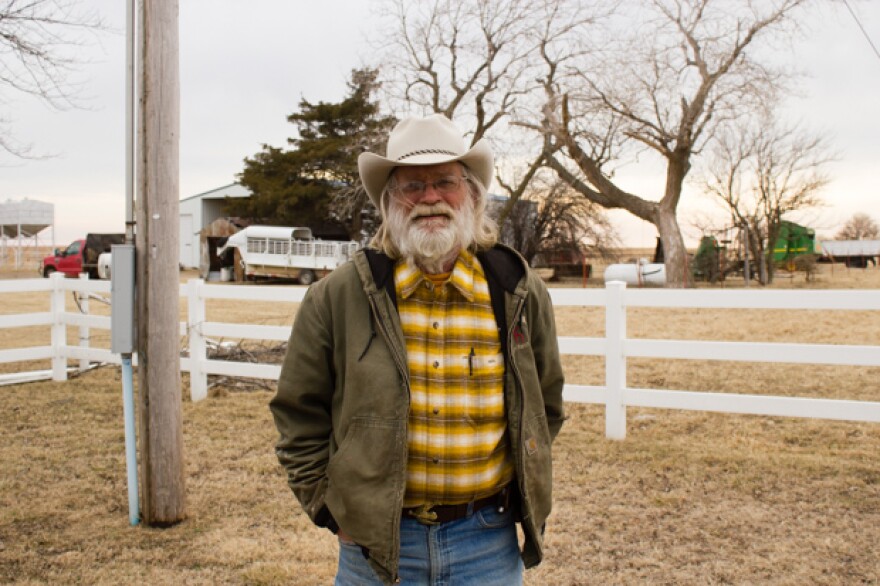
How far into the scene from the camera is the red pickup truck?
3431cm

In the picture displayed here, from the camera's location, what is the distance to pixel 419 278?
2014 millimetres

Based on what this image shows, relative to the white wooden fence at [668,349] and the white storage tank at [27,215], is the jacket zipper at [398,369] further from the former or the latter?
the white storage tank at [27,215]

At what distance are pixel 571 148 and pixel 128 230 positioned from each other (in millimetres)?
26802

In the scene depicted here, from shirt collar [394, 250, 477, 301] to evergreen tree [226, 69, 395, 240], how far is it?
34023mm

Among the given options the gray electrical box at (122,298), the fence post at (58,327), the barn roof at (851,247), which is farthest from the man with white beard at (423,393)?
the barn roof at (851,247)

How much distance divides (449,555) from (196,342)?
6.35m

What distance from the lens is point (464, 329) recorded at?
1.99 metres

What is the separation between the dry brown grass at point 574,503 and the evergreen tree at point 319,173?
29.8 metres

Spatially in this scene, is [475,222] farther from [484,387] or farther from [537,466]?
[537,466]

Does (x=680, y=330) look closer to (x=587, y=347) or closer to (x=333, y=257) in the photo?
(x=587, y=347)

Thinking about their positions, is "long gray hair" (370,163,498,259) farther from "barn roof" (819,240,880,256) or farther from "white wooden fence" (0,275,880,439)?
"barn roof" (819,240,880,256)

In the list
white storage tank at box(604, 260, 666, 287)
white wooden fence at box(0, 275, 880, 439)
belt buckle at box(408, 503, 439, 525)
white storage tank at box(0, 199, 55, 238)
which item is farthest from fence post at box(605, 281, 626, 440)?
white storage tank at box(0, 199, 55, 238)

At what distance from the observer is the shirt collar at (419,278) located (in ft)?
6.57

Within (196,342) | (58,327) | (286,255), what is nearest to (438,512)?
(196,342)
